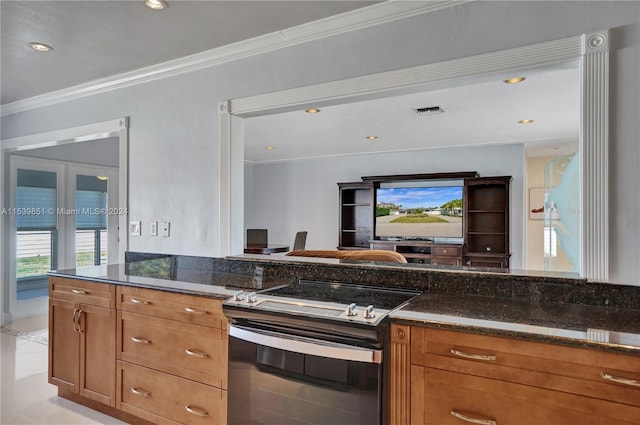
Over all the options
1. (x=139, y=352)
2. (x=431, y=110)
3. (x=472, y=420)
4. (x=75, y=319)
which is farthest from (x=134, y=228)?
(x=431, y=110)

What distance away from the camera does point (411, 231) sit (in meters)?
6.27

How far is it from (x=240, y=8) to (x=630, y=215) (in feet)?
6.90

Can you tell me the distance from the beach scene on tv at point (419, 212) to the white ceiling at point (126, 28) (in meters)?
4.36

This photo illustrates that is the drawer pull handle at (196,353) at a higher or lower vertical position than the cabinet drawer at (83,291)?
lower

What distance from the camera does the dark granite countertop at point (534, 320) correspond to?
1.28 meters

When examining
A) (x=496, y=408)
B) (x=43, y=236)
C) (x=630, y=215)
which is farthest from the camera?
(x=43, y=236)

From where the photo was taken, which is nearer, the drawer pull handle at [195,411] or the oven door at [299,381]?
the oven door at [299,381]

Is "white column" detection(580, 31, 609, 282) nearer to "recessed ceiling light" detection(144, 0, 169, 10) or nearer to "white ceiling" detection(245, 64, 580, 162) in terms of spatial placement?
"white ceiling" detection(245, 64, 580, 162)

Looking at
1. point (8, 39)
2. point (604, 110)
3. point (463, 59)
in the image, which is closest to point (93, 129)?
point (8, 39)

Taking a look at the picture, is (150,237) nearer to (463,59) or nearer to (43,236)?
(463,59)

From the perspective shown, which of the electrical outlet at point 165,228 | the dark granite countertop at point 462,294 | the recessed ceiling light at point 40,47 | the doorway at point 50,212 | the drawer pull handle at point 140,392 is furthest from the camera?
the doorway at point 50,212

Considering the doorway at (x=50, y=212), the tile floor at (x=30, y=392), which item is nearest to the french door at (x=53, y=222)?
the doorway at (x=50, y=212)

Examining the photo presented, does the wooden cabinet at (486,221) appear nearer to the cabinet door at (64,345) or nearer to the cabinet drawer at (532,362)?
the cabinet drawer at (532,362)

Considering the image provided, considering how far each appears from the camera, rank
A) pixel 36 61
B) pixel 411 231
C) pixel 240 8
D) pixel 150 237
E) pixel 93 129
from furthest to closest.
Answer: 1. pixel 411 231
2. pixel 93 129
3. pixel 150 237
4. pixel 36 61
5. pixel 240 8
